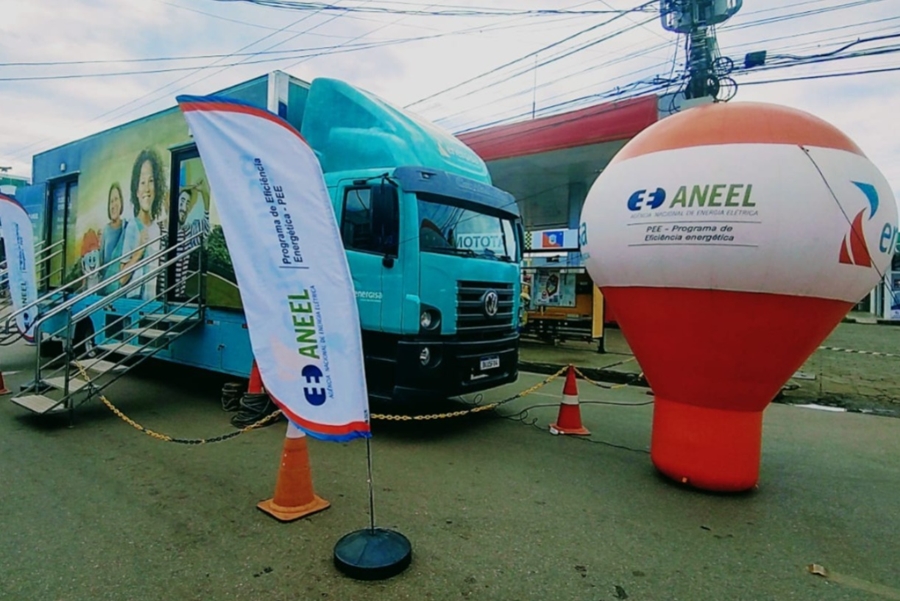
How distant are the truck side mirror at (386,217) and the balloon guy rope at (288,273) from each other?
6.42 feet

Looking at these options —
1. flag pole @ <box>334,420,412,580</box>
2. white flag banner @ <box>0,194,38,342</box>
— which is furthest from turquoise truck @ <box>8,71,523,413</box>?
flag pole @ <box>334,420,412,580</box>

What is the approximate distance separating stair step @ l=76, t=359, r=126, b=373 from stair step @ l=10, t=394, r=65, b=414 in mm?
576

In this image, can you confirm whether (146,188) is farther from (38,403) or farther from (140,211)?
(38,403)

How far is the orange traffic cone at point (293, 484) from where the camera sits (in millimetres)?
3955

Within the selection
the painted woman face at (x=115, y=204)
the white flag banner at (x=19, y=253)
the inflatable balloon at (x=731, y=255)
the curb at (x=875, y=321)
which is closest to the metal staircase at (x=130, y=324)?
the white flag banner at (x=19, y=253)

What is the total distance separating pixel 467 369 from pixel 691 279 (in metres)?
2.53

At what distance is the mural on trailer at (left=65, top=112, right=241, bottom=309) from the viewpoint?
6797 millimetres

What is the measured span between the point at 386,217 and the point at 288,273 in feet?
7.18

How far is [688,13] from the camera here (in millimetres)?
9031

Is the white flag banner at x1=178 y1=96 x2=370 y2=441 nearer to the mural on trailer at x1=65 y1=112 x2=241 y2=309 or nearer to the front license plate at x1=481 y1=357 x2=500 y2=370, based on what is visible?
the front license plate at x1=481 y1=357 x2=500 y2=370

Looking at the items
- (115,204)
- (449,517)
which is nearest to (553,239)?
(115,204)

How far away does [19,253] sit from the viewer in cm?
754

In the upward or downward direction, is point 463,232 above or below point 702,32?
below

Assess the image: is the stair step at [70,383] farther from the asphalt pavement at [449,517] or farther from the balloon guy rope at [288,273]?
the balloon guy rope at [288,273]
